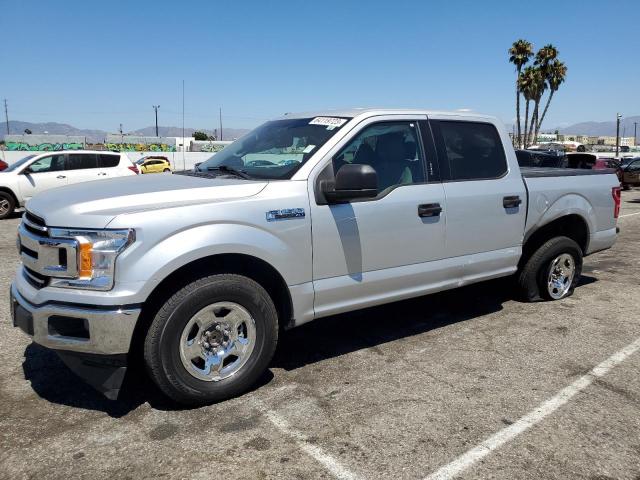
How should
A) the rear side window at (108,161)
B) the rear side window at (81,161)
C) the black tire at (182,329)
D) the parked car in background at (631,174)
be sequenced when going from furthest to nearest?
the parked car in background at (631,174) → the rear side window at (108,161) → the rear side window at (81,161) → the black tire at (182,329)

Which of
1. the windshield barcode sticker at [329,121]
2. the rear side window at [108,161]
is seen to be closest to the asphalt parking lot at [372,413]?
the windshield barcode sticker at [329,121]

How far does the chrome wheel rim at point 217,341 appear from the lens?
327 centimetres

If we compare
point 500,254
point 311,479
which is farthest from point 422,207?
point 311,479

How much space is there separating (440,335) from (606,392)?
4.67 feet

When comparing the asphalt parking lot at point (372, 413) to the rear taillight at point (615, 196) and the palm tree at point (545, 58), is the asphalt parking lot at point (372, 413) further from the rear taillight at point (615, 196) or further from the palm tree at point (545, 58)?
the palm tree at point (545, 58)

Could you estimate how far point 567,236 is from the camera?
5.86m

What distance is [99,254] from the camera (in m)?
2.97

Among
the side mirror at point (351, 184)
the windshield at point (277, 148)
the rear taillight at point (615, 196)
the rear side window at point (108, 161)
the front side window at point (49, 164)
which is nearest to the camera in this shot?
the side mirror at point (351, 184)

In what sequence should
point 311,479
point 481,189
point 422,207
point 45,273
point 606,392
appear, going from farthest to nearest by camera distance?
point 481,189 < point 422,207 < point 606,392 < point 45,273 < point 311,479

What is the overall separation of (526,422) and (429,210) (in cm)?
170

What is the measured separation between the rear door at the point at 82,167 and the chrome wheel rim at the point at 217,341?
11.5 metres

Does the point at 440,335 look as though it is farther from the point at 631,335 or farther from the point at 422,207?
the point at 631,335

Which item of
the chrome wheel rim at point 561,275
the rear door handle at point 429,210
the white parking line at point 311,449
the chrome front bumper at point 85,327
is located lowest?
the white parking line at point 311,449

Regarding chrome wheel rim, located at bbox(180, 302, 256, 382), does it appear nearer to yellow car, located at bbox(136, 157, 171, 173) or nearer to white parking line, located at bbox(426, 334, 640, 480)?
white parking line, located at bbox(426, 334, 640, 480)
